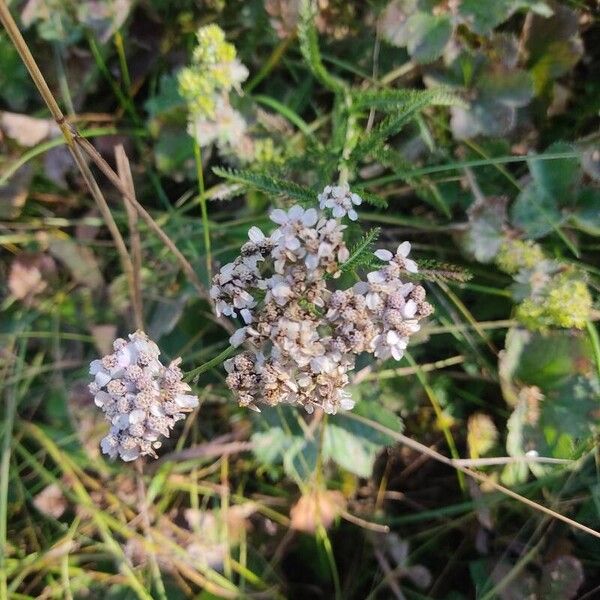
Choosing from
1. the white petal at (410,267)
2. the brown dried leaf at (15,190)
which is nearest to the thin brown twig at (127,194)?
the white petal at (410,267)

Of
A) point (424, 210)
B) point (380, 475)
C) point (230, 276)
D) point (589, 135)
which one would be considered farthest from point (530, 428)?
point (230, 276)

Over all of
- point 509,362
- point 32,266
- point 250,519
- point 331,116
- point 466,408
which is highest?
point 331,116

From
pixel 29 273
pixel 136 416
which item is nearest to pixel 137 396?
pixel 136 416

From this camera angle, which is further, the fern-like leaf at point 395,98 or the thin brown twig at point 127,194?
the fern-like leaf at point 395,98

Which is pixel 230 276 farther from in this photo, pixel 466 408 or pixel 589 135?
pixel 589 135

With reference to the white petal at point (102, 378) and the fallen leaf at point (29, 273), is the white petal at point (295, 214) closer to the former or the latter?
the white petal at point (102, 378)

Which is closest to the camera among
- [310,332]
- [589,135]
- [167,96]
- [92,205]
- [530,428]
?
[310,332]

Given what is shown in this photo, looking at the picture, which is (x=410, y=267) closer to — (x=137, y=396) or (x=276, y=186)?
(x=276, y=186)
